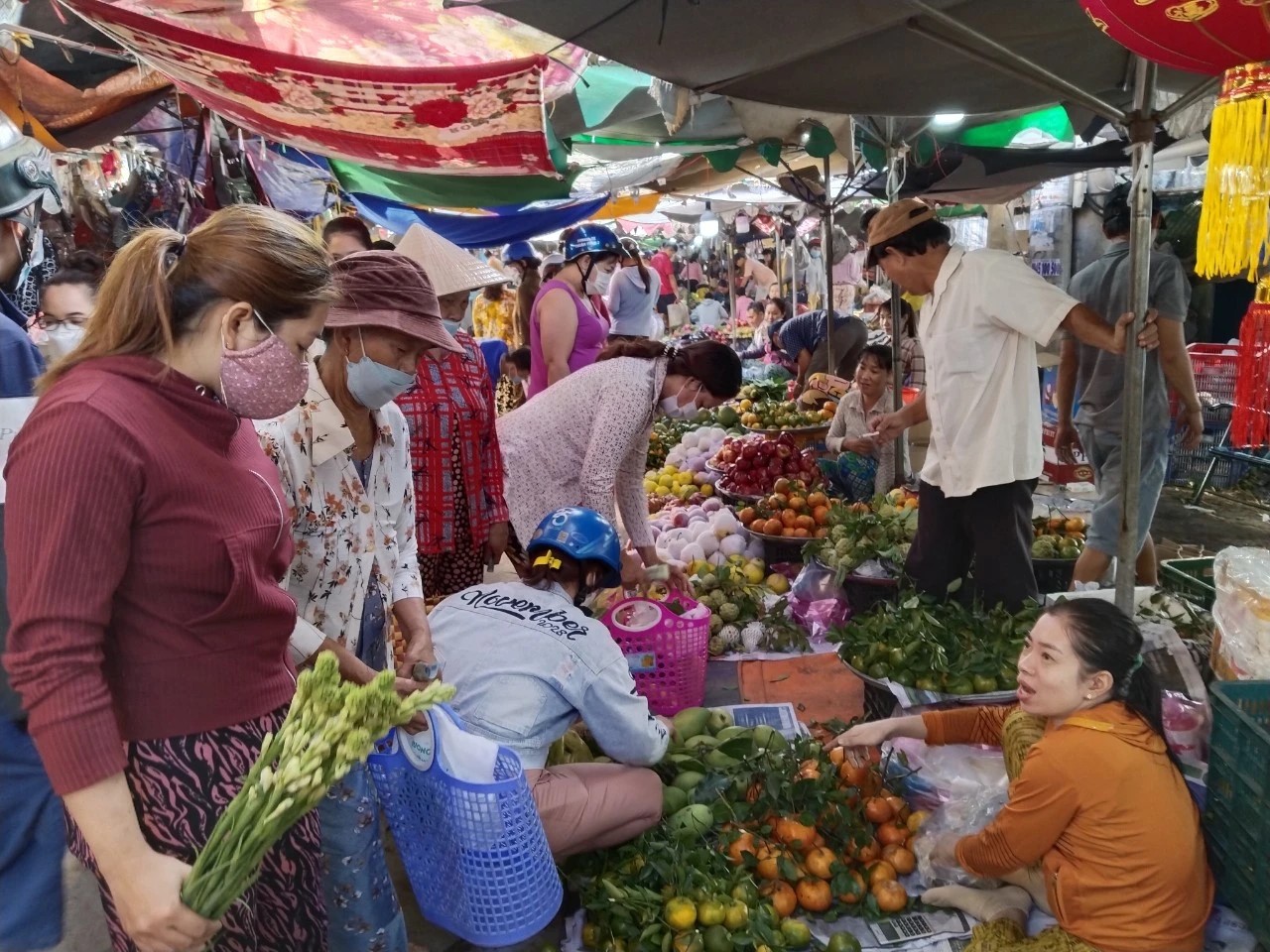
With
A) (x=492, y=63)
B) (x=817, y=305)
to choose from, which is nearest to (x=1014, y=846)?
(x=492, y=63)

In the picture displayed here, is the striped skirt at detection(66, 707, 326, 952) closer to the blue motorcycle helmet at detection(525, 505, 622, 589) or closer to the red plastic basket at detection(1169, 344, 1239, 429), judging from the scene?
the blue motorcycle helmet at detection(525, 505, 622, 589)

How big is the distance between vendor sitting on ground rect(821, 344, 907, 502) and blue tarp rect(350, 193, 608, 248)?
434 centimetres

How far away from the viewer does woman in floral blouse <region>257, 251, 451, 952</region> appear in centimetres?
177

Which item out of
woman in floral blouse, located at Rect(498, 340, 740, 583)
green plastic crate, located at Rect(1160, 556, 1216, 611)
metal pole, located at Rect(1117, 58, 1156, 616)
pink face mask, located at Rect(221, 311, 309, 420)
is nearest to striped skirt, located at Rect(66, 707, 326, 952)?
pink face mask, located at Rect(221, 311, 309, 420)

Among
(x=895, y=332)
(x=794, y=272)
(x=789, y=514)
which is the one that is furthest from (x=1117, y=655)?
(x=794, y=272)

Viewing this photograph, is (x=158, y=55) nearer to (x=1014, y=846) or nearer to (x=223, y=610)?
(x=223, y=610)

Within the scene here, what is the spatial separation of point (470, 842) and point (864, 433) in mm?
4084

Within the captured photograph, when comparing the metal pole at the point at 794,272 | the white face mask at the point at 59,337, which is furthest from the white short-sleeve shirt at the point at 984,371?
the metal pole at the point at 794,272

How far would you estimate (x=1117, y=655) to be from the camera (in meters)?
1.94

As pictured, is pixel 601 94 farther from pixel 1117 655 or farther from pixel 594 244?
pixel 1117 655

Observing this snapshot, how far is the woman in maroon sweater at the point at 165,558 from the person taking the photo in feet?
3.56

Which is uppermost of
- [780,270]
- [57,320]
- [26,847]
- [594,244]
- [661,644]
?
[780,270]

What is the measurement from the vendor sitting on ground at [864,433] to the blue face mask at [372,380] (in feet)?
11.2

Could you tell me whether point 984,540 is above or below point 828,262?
below
